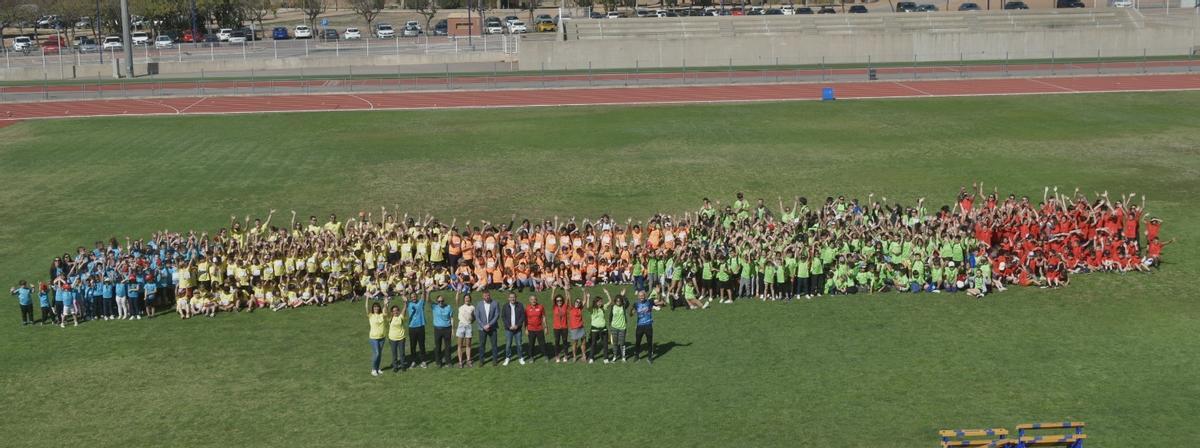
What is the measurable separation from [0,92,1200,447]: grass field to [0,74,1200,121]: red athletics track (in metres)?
12.4

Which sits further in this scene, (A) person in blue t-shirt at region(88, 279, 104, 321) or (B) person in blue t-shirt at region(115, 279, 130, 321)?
(A) person in blue t-shirt at region(88, 279, 104, 321)

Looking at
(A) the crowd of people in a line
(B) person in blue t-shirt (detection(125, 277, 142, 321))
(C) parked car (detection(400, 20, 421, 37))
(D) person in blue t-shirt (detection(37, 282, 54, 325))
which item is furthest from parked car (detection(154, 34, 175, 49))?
(A) the crowd of people in a line

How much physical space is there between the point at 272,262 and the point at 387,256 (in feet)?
7.90

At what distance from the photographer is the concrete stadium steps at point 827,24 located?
72.4 metres

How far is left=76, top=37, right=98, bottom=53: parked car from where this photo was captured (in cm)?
8359

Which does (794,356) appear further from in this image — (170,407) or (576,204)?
(576,204)

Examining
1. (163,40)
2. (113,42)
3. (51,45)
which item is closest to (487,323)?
(163,40)

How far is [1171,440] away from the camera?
52.2 ft

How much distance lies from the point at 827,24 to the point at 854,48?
337 cm

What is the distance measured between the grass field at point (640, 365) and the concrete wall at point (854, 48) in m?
31.0

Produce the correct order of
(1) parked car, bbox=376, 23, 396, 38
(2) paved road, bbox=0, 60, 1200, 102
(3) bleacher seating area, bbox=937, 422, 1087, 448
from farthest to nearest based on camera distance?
(1) parked car, bbox=376, 23, 396, 38, (2) paved road, bbox=0, 60, 1200, 102, (3) bleacher seating area, bbox=937, 422, 1087, 448

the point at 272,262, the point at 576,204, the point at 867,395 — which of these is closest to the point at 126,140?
the point at 576,204

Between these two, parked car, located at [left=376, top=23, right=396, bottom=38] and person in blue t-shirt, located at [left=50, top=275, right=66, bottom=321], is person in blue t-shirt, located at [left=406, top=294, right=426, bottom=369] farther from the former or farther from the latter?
parked car, located at [left=376, top=23, right=396, bottom=38]

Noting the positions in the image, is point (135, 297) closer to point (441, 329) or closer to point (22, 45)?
point (441, 329)
